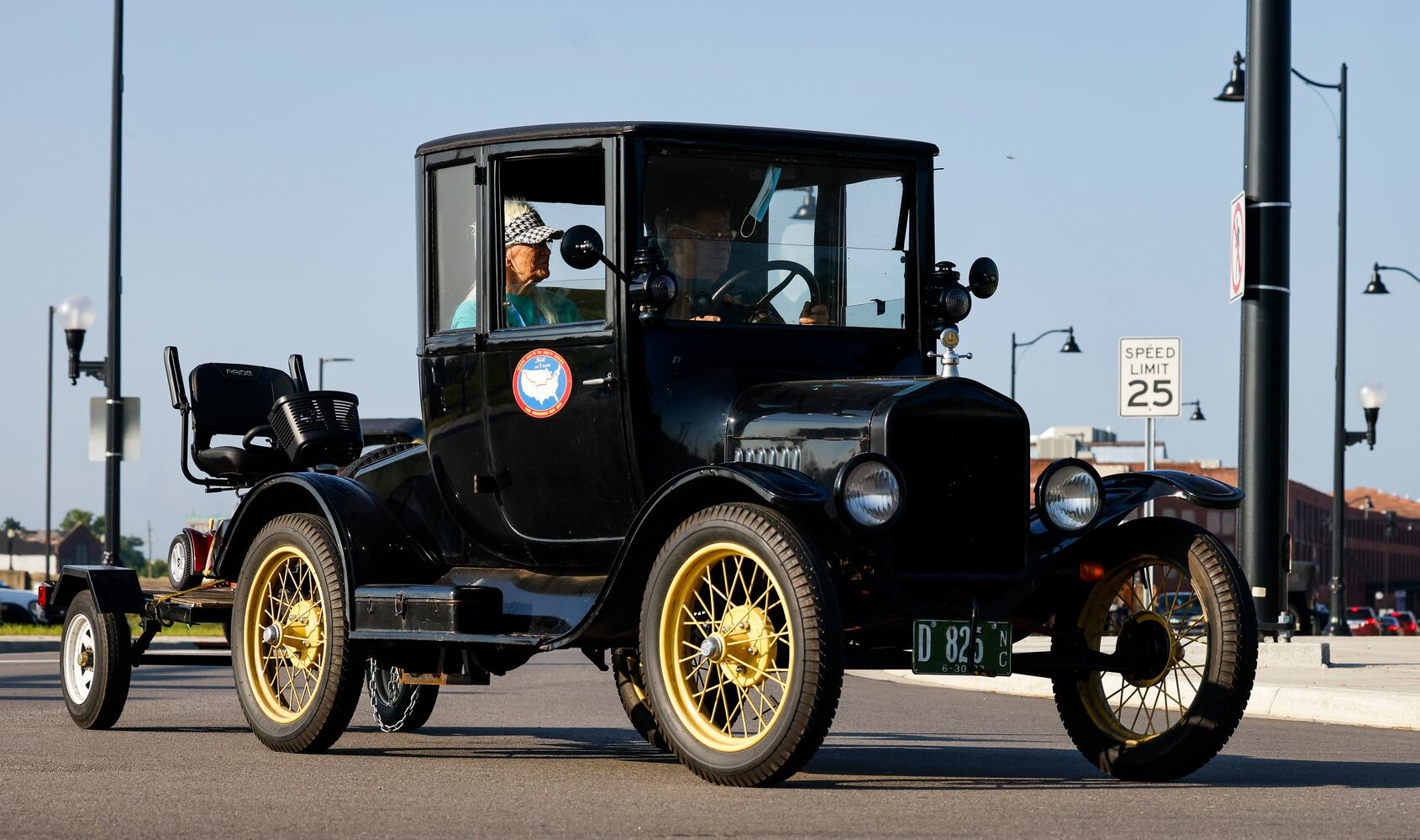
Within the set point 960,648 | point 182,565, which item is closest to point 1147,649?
point 960,648

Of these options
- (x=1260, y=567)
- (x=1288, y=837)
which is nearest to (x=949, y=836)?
(x=1288, y=837)

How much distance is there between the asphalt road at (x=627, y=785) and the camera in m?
6.01

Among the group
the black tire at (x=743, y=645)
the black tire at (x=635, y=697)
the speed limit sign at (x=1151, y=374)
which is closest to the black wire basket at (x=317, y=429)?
the black tire at (x=635, y=697)

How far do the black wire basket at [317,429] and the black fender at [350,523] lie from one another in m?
0.91

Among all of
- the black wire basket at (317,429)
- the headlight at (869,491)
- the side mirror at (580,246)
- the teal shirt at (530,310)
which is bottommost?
the headlight at (869,491)

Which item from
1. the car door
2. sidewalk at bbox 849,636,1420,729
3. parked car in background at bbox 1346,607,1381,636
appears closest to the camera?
the car door

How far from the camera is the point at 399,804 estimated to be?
6.51m

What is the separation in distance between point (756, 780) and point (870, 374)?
6.96 feet

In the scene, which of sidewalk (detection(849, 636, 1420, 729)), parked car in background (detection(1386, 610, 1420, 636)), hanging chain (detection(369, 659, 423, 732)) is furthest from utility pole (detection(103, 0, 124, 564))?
parked car in background (detection(1386, 610, 1420, 636))

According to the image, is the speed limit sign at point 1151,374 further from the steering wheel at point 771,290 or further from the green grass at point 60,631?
the green grass at point 60,631

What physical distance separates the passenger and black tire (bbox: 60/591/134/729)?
116 inches

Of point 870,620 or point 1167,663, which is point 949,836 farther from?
point 1167,663

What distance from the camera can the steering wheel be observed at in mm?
→ 8156

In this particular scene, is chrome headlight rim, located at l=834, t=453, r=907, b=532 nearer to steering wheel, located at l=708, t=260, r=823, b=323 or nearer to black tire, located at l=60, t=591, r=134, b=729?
steering wheel, located at l=708, t=260, r=823, b=323
